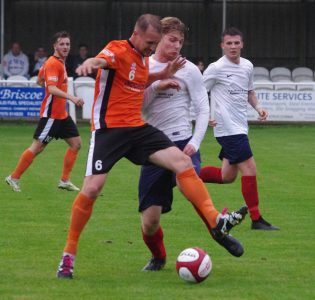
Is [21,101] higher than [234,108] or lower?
lower

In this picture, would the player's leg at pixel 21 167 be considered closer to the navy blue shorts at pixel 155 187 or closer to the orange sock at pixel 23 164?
the orange sock at pixel 23 164

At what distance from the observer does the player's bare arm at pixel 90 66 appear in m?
7.23

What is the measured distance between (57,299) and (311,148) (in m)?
13.8

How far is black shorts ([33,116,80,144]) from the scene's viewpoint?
14219 mm

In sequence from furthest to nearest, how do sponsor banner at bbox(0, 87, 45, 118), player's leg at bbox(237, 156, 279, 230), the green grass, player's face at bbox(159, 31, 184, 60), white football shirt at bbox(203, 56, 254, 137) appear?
sponsor banner at bbox(0, 87, 45, 118), white football shirt at bbox(203, 56, 254, 137), player's leg at bbox(237, 156, 279, 230), player's face at bbox(159, 31, 184, 60), the green grass

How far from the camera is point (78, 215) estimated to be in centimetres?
777

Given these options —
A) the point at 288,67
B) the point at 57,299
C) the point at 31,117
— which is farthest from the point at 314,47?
the point at 57,299

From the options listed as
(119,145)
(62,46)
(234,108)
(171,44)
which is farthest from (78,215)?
(62,46)

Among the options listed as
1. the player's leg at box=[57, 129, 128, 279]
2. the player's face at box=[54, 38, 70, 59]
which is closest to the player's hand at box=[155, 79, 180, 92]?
the player's leg at box=[57, 129, 128, 279]

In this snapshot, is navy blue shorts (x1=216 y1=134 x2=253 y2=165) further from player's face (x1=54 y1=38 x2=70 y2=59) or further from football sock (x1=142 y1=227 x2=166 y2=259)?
player's face (x1=54 y1=38 x2=70 y2=59)

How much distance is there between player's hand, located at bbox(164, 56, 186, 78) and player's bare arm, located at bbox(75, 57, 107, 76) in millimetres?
758

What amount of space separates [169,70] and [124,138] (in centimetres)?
74

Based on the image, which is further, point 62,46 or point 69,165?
point 69,165

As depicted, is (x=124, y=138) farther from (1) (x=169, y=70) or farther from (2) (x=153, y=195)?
(1) (x=169, y=70)
